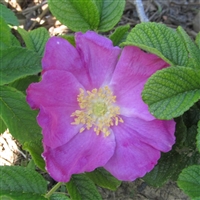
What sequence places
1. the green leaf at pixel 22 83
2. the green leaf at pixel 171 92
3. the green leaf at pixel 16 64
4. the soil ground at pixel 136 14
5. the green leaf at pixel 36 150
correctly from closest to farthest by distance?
the green leaf at pixel 171 92 < the green leaf at pixel 16 64 < the green leaf at pixel 36 150 < the green leaf at pixel 22 83 < the soil ground at pixel 136 14

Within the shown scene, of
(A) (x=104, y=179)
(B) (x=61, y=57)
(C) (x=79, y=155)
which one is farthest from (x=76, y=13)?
(A) (x=104, y=179)

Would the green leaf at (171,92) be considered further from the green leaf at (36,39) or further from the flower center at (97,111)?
the green leaf at (36,39)

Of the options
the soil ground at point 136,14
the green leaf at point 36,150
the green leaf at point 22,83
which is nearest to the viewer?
the green leaf at point 36,150

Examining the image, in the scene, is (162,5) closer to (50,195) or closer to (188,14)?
(188,14)

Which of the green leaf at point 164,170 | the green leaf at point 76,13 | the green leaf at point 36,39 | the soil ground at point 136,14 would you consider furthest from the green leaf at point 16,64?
the soil ground at point 136,14

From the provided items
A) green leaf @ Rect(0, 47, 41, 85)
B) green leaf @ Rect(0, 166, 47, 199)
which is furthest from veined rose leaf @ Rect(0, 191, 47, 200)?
green leaf @ Rect(0, 47, 41, 85)

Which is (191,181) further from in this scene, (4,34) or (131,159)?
(4,34)
